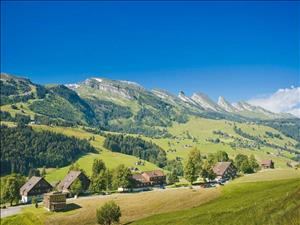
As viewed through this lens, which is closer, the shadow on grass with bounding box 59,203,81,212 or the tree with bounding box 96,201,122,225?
the tree with bounding box 96,201,122,225

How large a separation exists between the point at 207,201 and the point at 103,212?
27.1m

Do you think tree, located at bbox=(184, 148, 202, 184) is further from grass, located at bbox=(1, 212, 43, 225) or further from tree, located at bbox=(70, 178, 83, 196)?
grass, located at bbox=(1, 212, 43, 225)

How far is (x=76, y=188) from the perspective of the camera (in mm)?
176125

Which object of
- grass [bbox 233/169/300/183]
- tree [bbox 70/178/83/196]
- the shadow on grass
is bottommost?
the shadow on grass

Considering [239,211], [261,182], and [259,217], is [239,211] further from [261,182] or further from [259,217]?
[261,182]

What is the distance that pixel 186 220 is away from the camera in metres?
78.7

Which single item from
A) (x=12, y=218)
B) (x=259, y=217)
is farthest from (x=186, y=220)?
(x=12, y=218)

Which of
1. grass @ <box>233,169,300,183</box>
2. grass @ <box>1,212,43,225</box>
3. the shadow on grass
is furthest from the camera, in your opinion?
the shadow on grass

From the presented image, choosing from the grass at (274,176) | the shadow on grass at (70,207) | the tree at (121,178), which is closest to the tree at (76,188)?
the tree at (121,178)

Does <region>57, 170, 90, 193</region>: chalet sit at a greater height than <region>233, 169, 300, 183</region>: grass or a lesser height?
greater

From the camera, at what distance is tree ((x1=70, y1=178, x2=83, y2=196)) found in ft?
577

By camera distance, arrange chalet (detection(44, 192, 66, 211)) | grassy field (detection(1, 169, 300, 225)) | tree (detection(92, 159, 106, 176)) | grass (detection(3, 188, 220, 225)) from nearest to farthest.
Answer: grassy field (detection(1, 169, 300, 225))
grass (detection(3, 188, 220, 225))
chalet (detection(44, 192, 66, 211))
tree (detection(92, 159, 106, 176))

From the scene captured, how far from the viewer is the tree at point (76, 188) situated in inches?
6929

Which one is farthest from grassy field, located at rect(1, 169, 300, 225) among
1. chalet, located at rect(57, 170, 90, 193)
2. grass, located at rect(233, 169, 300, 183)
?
chalet, located at rect(57, 170, 90, 193)
